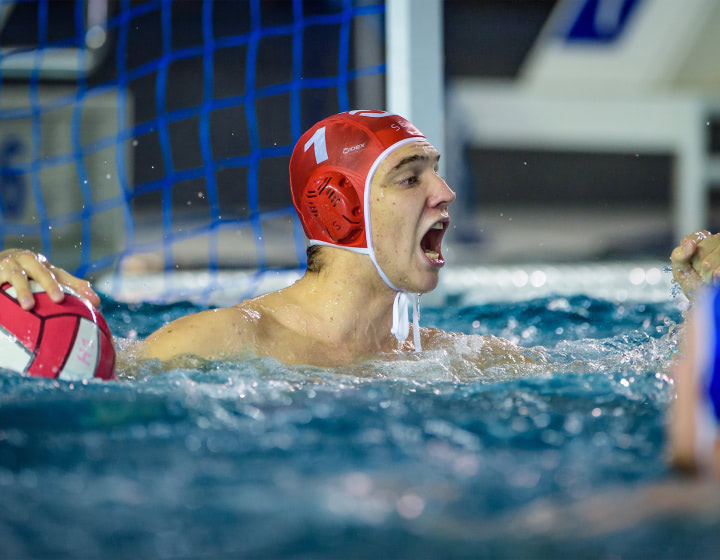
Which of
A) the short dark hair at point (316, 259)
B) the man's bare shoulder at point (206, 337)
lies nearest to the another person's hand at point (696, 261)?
the short dark hair at point (316, 259)

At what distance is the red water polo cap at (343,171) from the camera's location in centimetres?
261

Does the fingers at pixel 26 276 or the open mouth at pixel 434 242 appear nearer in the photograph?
the fingers at pixel 26 276

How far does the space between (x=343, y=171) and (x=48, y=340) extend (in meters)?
1.02

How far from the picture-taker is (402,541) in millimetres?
1197

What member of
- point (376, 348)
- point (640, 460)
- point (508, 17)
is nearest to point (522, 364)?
point (376, 348)

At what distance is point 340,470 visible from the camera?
1.39m

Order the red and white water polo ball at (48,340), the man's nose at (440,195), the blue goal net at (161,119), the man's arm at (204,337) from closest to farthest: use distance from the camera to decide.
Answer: the red and white water polo ball at (48,340)
the man's arm at (204,337)
the man's nose at (440,195)
the blue goal net at (161,119)

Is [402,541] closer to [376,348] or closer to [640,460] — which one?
[640,460]

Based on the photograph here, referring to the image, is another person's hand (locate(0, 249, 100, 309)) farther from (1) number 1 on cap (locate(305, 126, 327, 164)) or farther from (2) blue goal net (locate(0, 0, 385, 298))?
(2) blue goal net (locate(0, 0, 385, 298))

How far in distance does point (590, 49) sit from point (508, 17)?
90.4 inches

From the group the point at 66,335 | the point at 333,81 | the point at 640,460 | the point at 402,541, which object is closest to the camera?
the point at 402,541

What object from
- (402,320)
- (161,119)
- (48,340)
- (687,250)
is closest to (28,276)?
(48,340)

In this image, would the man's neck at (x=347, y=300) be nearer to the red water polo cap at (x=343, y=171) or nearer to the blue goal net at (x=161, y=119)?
the red water polo cap at (x=343, y=171)

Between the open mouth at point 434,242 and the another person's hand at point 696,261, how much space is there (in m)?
0.69
